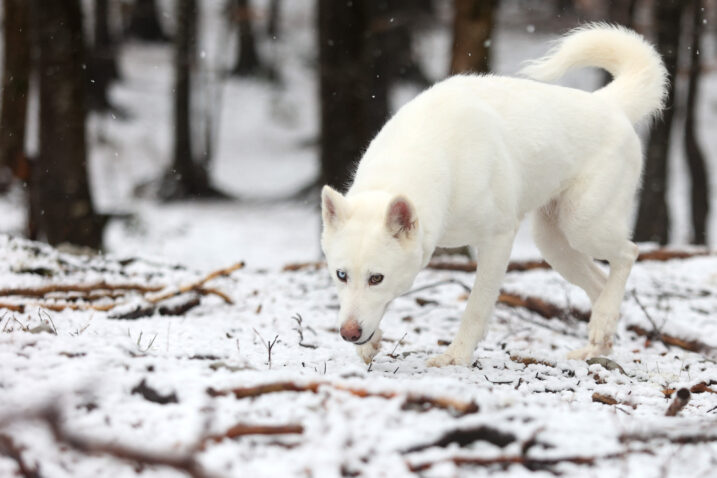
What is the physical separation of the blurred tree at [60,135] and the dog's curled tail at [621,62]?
504cm

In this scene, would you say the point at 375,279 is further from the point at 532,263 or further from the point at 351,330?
the point at 532,263

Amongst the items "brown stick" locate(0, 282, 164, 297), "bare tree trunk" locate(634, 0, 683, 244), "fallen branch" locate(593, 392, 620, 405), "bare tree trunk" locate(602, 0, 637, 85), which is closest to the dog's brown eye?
"fallen branch" locate(593, 392, 620, 405)

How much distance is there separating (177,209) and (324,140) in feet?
29.5

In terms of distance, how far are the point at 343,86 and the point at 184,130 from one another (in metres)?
9.91

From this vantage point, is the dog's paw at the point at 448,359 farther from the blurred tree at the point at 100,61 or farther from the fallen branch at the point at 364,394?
the blurred tree at the point at 100,61

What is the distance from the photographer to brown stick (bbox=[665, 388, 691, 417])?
10.8 feet

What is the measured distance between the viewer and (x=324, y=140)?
9602mm

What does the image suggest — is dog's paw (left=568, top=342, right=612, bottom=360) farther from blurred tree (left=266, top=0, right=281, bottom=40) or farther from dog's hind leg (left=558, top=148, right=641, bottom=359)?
blurred tree (left=266, top=0, right=281, bottom=40)

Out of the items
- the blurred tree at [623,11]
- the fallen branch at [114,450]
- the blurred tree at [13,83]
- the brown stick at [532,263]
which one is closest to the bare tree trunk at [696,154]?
the blurred tree at [623,11]

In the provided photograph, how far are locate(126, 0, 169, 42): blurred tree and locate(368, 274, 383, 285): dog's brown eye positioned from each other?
94.1 feet

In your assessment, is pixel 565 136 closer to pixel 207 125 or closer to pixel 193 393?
pixel 193 393

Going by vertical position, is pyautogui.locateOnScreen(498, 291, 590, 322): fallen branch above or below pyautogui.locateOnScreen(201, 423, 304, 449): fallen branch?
below

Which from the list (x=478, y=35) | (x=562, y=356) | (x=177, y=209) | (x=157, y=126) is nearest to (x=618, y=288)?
(x=562, y=356)

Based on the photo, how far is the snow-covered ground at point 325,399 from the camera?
8.68 ft
